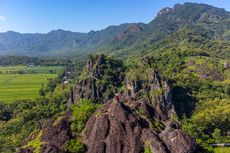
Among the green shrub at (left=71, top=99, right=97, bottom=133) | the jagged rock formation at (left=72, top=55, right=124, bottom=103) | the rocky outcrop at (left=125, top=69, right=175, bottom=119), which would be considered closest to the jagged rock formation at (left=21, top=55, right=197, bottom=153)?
the green shrub at (left=71, top=99, right=97, bottom=133)

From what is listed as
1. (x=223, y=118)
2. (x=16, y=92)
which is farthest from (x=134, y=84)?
(x=16, y=92)

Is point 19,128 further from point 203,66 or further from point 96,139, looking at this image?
point 203,66

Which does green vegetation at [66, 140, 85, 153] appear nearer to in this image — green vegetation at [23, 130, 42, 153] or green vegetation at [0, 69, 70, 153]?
green vegetation at [23, 130, 42, 153]

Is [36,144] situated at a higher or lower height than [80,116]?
lower

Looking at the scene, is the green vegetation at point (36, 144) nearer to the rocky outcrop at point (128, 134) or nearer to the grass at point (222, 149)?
the rocky outcrop at point (128, 134)

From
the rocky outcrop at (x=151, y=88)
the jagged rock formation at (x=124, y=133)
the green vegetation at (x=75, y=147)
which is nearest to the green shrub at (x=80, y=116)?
the jagged rock formation at (x=124, y=133)

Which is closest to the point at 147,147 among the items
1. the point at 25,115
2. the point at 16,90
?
the point at 25,115

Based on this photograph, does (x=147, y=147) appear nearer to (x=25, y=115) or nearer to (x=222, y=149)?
(x=222, y=149)
